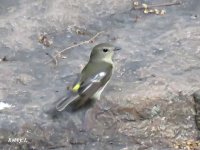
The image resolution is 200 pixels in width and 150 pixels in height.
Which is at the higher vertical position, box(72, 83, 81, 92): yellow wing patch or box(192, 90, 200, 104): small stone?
box(72, 83, 81, 92): yellow wing patch

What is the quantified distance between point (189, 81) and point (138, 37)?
1.29 meters

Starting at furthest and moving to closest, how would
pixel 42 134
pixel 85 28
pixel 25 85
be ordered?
pixel 85 28 → pixel 25 85 → pixel 42 134

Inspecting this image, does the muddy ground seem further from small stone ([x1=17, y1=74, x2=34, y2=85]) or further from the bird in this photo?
the bird

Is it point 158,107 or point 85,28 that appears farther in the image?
point 85,28

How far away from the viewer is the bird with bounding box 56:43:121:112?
639 cm

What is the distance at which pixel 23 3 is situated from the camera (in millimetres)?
8602

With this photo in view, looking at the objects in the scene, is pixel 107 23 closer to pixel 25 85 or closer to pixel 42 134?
pixel 25 85

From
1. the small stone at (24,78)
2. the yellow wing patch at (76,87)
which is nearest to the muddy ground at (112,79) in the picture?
the small stone at (24,78)

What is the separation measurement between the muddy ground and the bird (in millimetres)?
134

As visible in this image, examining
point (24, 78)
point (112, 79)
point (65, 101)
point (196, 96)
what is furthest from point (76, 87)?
point (196, 96)

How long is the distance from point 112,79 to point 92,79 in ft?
1.44

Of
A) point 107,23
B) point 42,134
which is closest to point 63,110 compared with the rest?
point 42,134

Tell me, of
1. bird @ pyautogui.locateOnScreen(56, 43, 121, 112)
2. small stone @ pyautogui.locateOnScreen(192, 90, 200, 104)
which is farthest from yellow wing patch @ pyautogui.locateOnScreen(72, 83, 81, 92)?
small stone @ pyautogui.locateOnScreen(192, 90, 200, 104)

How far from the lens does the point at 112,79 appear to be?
7.06 meters
